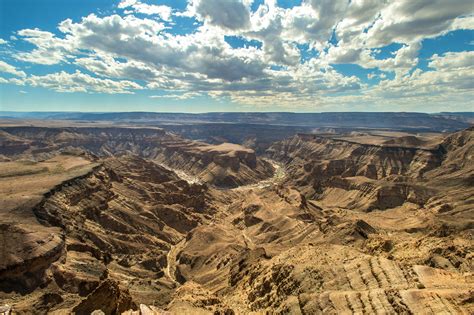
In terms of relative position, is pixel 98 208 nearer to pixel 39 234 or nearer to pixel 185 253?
pixel 185 253

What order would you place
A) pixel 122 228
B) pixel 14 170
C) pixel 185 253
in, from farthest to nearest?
pixel 14 170 → pixel 122 228 → pixel 185 253

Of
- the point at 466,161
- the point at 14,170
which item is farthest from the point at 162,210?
the point at 466,161

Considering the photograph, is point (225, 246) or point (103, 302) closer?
point (103, 302)

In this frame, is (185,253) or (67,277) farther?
(185,253)

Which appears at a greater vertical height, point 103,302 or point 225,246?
point 103,302

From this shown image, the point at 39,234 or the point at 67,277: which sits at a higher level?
the point at 39,234

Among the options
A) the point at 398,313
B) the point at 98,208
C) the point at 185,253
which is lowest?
the point at 185,253

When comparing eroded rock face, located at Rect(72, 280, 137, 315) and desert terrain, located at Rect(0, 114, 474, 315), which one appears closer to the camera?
desert terrain, located at Rect(0, 114, 474, 315)

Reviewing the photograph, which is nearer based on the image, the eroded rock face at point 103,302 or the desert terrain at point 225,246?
the desert terrain at point 225,246

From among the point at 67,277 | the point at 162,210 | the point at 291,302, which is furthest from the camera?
the point at 162,210

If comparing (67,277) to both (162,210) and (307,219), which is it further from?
(307,219)
